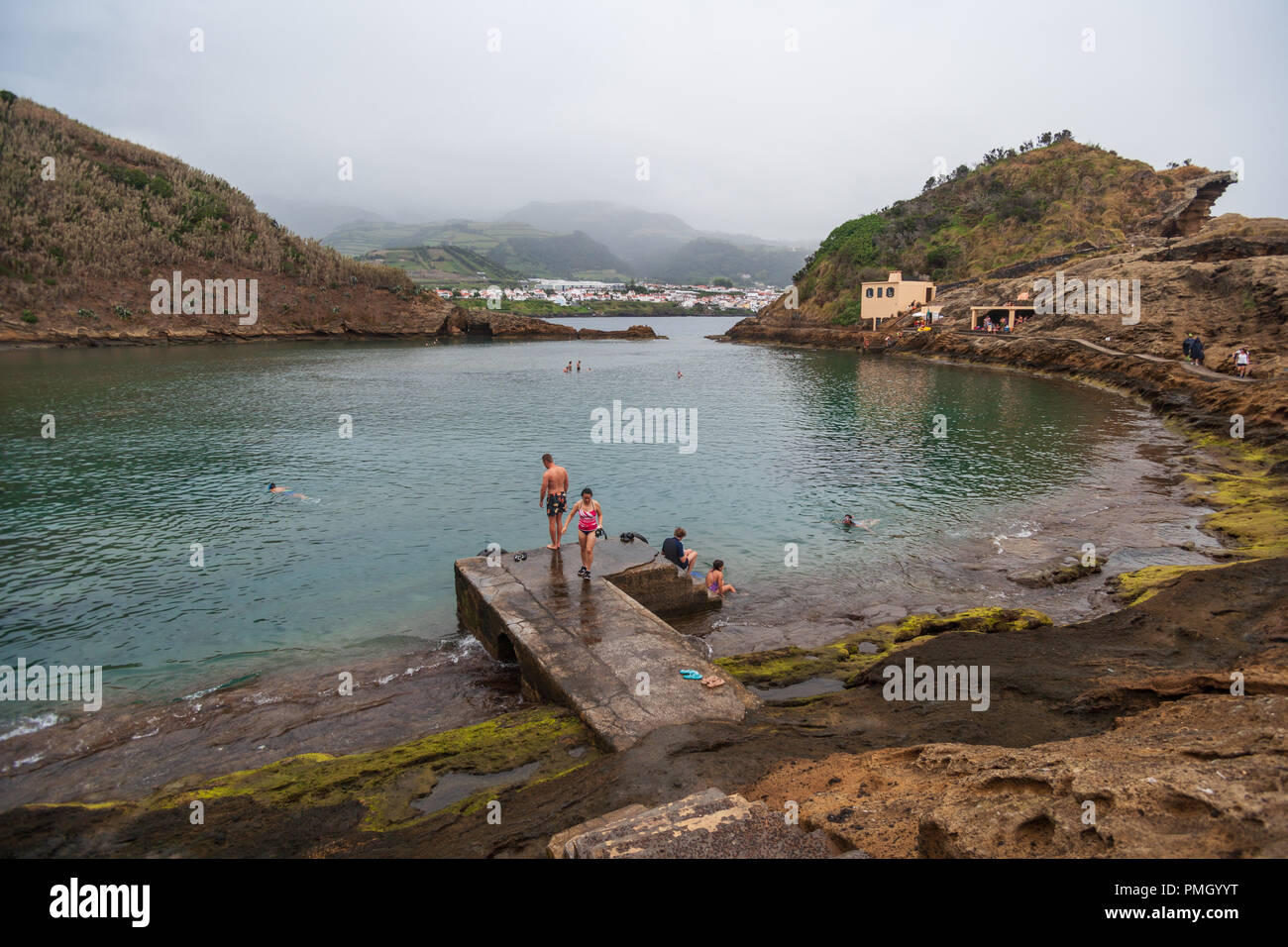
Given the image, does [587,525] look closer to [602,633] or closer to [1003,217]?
[602,633]

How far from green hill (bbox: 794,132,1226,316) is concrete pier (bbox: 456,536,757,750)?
80.5 metres

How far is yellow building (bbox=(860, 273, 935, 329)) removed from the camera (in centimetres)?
8581

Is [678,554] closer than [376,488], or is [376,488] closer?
[678,554]

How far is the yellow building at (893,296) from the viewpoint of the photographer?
85.8m

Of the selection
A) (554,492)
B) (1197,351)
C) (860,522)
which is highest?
(1197,351)

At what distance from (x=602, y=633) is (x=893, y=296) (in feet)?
282

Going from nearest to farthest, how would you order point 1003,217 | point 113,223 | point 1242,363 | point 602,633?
1. point 602,633
2. point 1242,363
3. point 113,223
4. point 1003,217

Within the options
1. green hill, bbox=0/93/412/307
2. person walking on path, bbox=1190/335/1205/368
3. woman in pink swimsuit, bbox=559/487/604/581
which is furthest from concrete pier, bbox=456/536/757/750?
green hill, bbox=0/93/412/307

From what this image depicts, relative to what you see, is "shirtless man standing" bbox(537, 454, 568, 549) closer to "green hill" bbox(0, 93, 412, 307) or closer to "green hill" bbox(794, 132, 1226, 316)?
"green hill" bbox(794, 132, 1226, 316)

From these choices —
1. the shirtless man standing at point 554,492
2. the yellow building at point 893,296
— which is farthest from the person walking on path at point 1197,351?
the yellow building at point 893,296

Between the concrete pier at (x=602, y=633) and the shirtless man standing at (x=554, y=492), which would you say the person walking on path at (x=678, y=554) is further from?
the shirtless man standing at (x=554, y=492)

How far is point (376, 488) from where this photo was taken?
80.5 ft

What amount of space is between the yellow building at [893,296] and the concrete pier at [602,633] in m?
81.1

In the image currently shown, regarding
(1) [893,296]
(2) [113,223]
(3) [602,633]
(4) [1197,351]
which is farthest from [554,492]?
(2) [113,223]
